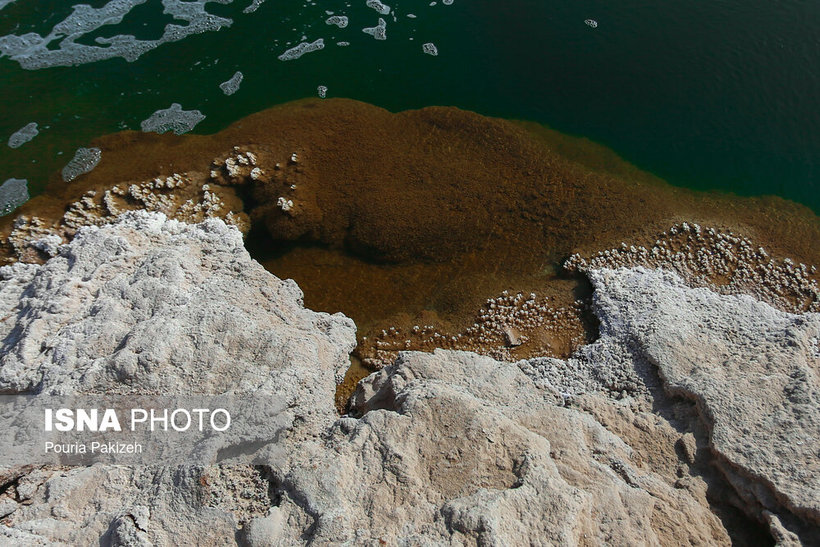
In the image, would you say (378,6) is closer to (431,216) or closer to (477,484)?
(431,216)

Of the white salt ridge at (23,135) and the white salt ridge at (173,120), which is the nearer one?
the white salt ridge at (23,135)

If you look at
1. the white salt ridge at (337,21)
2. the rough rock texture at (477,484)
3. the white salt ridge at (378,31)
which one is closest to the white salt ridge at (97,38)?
the white salt ridge at (337,21)

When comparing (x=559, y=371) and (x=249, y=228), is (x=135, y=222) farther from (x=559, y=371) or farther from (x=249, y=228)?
(x=559, y=371)

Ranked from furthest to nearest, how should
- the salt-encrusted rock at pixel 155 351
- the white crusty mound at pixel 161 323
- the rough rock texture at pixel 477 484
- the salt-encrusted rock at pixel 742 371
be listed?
1. the white crusty mound at pixel 161 323
2. the salt-encrusted rock at pixel 742 371
3. the salt-encrusted rock at pixel 155 351
4. the rough rock texture at pixel 477 484

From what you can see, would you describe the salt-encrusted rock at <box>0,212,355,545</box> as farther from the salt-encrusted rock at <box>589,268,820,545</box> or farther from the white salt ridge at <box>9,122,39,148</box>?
the salt-encrusted rock at <box>589,268,820,545</box>

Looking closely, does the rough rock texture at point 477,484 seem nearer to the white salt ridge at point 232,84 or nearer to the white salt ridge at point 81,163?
the white salt ridge at point 81,163

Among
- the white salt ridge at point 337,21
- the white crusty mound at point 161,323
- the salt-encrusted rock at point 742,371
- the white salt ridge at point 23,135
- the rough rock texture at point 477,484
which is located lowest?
the white salt ridge at point 23,135

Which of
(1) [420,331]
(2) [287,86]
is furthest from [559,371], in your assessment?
(2) [287,86]

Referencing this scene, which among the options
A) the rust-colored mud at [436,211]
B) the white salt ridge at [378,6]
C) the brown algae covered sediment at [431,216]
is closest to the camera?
the brown algae covered sediment at [431,216]
